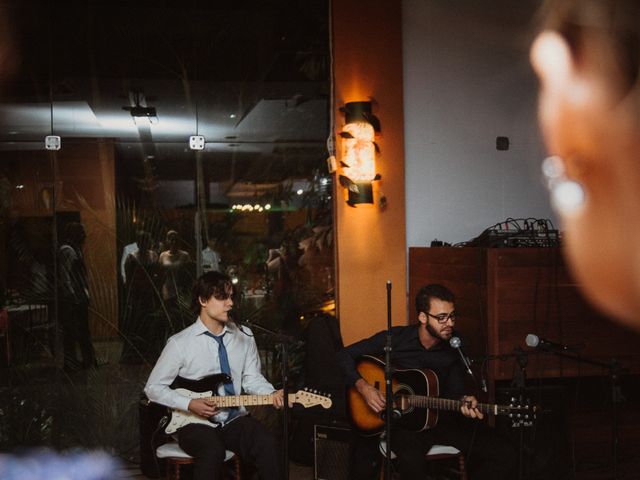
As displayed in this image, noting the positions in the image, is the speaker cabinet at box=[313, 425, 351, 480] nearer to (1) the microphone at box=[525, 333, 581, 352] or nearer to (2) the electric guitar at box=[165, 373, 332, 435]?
(2) the electric guitar at box=[165, 373, 332, 435]

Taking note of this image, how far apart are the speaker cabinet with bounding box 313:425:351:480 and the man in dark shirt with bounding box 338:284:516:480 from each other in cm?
36

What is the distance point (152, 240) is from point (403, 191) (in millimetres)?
1987

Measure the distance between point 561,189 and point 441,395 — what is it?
98.0 inches

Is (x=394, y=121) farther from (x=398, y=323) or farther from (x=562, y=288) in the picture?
(x=562, y=288)

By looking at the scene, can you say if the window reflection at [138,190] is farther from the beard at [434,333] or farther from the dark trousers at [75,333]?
the beard at [434,333]

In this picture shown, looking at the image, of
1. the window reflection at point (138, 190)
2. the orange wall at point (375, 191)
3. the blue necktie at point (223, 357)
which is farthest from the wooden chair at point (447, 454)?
the window reflection at point (138, 190)

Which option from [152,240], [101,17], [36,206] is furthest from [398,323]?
[101,17]

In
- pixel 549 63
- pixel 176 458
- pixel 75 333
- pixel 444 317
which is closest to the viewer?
pixel 176 458

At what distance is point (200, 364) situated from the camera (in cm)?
460

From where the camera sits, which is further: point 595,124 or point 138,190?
point 595,124

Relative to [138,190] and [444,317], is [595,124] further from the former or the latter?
[138,190]

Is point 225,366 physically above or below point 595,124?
below

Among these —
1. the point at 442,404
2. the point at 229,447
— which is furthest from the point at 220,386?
the point at 442,404

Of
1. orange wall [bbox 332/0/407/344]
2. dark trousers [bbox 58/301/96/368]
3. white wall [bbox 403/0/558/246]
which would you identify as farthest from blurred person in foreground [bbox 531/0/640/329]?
dark trousers [bbox 58/301/96/368]
